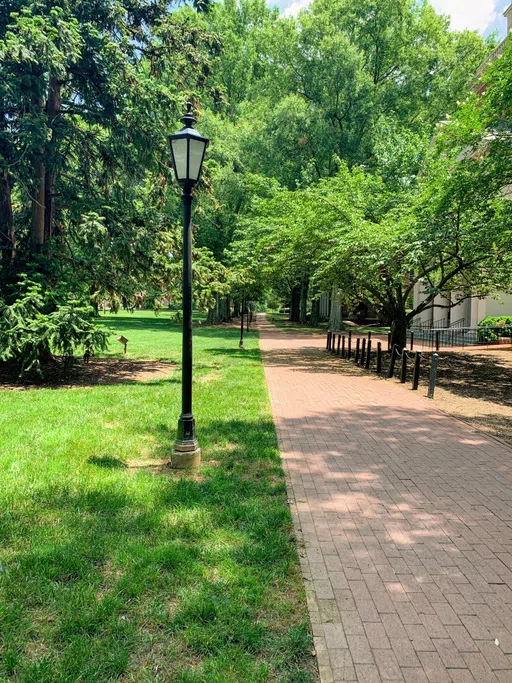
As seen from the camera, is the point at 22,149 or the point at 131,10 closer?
the point at 22,149

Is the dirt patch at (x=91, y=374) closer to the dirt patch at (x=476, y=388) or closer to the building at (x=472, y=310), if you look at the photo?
the dirt patch at (x=476, y=388)

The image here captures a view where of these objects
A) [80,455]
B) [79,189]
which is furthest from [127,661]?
[79,189]

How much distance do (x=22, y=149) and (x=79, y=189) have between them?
276cm

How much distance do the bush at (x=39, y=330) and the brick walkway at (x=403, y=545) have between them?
193 inches

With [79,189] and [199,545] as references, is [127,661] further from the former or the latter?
[79,189]

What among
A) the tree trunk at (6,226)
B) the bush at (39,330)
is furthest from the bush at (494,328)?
the tree trunk at (6,226)

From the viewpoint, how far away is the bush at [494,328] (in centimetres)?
2191

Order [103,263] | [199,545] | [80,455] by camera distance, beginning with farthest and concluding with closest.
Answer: [103,263], [80,455], [199,545]

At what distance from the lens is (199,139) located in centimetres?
523

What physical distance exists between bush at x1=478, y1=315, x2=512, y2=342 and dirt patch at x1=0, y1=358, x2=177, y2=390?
49.6 ft

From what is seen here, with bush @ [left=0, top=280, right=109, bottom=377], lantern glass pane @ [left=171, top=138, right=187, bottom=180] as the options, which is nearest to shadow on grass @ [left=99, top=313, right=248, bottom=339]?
bush @ [left=0, top=280, right=109, bottom=377]

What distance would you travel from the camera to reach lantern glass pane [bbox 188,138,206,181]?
17.2ft

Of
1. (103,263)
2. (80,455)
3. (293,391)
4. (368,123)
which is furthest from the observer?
(368,123)

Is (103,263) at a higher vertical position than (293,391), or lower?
higher
